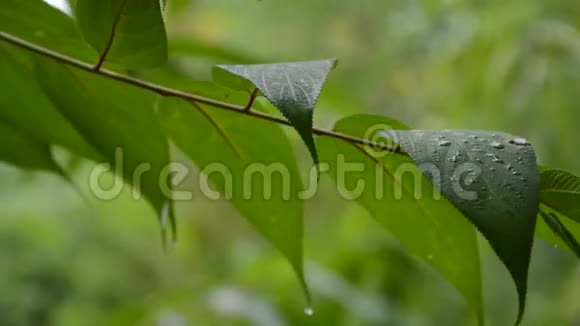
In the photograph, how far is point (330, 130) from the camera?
1.00 feet

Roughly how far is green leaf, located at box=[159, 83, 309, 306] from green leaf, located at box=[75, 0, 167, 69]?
4cm

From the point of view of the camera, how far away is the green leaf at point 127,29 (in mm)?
278

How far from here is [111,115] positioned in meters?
0.37

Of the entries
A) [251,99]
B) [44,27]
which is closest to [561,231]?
[251,99]

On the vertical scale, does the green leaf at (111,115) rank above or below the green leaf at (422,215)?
above

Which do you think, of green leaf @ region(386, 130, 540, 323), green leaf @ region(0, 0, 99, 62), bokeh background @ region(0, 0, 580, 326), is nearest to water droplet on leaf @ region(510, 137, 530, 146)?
green leaf @ region(386, 130, 540, 323)

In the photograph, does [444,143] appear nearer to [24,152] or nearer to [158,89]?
[158,89]

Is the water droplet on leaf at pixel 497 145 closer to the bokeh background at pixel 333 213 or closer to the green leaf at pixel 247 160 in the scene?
the green leaf at pixel 247 160

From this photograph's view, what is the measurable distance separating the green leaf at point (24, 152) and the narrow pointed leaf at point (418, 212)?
0.21 metres

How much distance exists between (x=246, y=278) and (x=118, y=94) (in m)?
0.46

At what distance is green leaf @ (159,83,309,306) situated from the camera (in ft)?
1.13

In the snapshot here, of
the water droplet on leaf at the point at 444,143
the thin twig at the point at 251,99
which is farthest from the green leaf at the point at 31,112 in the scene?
the water droplet on leaf at the point at 444,143

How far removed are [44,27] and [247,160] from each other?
0.12 m

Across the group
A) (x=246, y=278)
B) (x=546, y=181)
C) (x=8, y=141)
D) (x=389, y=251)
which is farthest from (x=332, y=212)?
(x=546, y=181)
